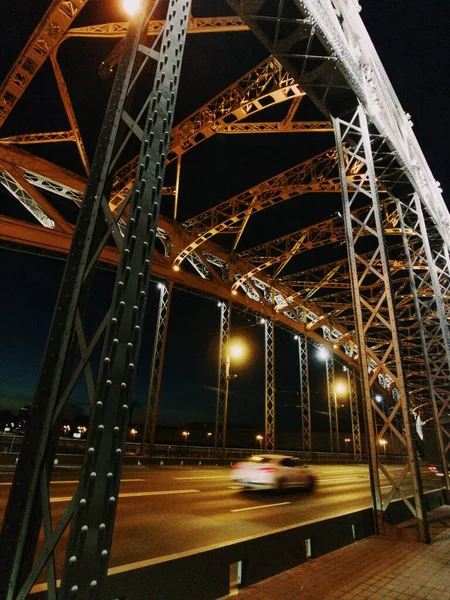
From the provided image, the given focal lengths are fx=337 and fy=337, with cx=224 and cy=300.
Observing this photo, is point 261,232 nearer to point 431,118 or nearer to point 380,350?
point 431,118

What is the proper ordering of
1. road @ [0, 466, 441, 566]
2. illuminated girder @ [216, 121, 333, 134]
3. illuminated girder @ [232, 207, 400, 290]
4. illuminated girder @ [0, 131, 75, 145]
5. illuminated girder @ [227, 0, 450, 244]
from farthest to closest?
1. illuminated girder @ [232, 207, 400, 290]
2. illuminated girder @ [0, 131, 75, 145]
3. illuminated girder @ [216, 121, 333, 134]
4. illuminated girder @ [227, 0, 450, 244]
5. road @ [0, 466, 441, 566]

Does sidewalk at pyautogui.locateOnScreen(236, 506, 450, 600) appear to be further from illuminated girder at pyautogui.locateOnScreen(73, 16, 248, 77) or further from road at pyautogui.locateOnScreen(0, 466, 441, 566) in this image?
illuminated girder at pyautogui.locateOnScreen(73, 16, 248, 77)

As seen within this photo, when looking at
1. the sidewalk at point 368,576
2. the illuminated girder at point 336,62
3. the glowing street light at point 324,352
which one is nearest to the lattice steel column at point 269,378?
the glowing street light at point 324,352

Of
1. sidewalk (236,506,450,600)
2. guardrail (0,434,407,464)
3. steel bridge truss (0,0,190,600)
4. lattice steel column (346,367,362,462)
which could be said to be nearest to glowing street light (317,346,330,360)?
lattice steel column (346,367,362,462)

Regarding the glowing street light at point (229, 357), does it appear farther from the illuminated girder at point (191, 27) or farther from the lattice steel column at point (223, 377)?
the illuminated girder at point (191, 27)

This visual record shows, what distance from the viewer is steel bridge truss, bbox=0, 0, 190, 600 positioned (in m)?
1.75

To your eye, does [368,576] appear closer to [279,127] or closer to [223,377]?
[279,127]

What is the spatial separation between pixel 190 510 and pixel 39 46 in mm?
14831

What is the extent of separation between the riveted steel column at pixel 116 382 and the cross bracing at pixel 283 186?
0.06 meters

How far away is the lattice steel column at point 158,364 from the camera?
1903 cm

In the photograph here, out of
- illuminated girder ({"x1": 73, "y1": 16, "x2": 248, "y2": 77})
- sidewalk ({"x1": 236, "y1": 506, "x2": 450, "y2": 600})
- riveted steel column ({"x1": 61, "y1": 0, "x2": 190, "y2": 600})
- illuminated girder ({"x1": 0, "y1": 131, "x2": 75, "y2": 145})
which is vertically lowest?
sidewalk ({"x1": 236, "y1": 506, "x2": 450, "y2": 600})

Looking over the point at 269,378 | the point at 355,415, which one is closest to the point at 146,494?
the point at 269,378

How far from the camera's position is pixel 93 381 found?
2.07 metres

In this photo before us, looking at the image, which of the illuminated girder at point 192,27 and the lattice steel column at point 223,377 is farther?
the lattice steel column at point 223,377
